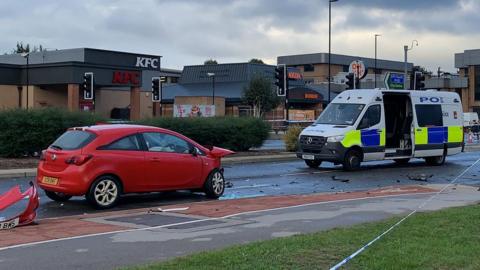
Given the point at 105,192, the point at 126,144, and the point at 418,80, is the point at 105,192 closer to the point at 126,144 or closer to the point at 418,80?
the point at 126,144

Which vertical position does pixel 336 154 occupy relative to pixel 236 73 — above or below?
below

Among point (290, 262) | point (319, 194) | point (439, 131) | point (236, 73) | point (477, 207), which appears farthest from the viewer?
point (236, 73)

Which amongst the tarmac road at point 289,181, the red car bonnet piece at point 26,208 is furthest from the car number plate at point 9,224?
the tarmac road at point 289,181

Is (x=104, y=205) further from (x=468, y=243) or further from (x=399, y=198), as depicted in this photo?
(x=468, y=243)

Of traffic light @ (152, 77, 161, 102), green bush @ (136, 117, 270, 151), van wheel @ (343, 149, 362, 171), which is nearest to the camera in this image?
van wheel @ (343, 149, 362, 171)

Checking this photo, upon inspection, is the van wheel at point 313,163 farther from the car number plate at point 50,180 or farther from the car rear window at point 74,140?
the car number plate at point 50,180

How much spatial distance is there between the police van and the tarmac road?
0.54 m

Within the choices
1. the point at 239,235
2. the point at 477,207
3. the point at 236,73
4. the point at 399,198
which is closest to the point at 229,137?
the point at 399,198

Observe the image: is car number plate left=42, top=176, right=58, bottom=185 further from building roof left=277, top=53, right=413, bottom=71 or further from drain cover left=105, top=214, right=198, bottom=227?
building roof left=277, top=53, right=413, bottom=71

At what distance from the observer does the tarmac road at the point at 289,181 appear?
12.7m

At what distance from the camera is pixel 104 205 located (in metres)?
11.9

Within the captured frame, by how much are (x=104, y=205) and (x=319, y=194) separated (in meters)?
5.11

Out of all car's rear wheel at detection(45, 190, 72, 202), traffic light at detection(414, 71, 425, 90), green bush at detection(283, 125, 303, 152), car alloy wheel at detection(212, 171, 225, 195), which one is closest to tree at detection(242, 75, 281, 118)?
traffic light at detection(414, 71, 425, 90)

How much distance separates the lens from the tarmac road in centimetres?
1269
